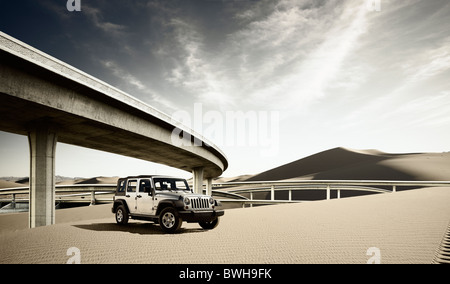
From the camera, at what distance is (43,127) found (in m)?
18.3

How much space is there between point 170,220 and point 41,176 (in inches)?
398

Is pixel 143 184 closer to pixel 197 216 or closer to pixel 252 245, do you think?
pixel 197 216

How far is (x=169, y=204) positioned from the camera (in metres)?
11.6

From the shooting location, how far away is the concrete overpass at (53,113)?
14305mm

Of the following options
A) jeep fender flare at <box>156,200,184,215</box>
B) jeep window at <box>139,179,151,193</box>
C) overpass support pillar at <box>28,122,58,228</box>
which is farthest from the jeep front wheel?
overpass support pillar at <box>28,122,58,228</box>

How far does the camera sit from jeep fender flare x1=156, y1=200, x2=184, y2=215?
11.3m

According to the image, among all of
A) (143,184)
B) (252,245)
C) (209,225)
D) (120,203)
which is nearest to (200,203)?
(209,225)

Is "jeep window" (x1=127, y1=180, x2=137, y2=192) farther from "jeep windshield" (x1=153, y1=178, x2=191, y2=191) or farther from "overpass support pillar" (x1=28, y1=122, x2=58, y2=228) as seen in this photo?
"overpass support pillar" (x1=28, y1=122, x2=58, y2=228)

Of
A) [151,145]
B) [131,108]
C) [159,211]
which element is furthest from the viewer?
[151,145]

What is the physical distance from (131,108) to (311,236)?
14.6 m

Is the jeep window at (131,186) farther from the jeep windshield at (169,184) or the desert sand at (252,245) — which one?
the desert sand at (252,245)

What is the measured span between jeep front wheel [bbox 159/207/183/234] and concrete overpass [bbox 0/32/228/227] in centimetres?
851
